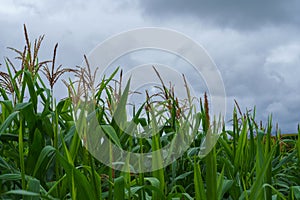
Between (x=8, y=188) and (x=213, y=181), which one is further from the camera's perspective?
(x=8, y=188)

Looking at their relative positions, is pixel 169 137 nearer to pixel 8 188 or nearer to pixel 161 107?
pixel 161 107

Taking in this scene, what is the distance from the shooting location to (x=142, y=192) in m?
1.49

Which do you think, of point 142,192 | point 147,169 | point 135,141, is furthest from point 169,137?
point 142,192

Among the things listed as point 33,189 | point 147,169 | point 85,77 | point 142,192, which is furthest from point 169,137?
point 33,189

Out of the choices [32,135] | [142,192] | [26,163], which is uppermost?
[32,135]

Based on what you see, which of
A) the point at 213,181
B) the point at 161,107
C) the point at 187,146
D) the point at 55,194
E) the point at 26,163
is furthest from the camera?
the point at 161,107

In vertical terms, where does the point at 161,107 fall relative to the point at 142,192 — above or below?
above

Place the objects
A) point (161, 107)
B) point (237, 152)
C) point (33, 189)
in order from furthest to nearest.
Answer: point (161, 107) < point (237, 152) < point (33, 189)

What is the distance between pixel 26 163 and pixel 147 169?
57 centimetres

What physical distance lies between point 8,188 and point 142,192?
580 millimetres

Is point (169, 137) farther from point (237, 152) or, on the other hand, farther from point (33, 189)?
point (33, 189)

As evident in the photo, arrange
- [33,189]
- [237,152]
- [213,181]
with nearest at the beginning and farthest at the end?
1. [213,181]
2. [33,189]
3. [237,152]

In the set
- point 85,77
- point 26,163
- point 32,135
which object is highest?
point 85,77

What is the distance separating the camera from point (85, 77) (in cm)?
179
